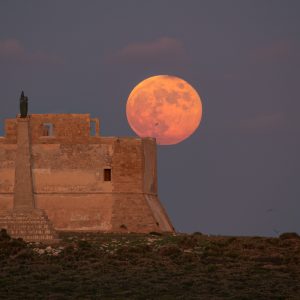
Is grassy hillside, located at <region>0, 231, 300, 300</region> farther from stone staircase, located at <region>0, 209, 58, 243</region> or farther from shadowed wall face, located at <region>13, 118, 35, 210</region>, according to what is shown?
shadowed wall face, located at <region>13, 118, 35, 210</region>

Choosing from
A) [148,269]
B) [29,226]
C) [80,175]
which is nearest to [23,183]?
[29,226]

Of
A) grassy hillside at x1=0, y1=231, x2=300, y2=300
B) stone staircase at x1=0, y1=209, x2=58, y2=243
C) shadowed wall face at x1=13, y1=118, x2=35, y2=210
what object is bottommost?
grassy hillside at x1=0, y1=231, x2=300, y2=300

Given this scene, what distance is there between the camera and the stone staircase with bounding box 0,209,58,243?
4028cm

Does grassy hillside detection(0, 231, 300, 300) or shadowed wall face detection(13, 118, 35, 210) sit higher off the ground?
shadowed wall face detection(13, 118, 35, 210)

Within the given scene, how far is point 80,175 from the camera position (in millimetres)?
51688

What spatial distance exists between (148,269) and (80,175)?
20.3 m

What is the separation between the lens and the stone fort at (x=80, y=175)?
51312 millimetres

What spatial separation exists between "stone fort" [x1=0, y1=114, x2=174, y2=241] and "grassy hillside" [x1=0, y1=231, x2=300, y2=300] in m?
8.20

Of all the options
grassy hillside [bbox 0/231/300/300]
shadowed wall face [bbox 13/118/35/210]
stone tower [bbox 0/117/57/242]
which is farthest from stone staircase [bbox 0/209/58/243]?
grassy hillside [bbox 0/231/300/300]

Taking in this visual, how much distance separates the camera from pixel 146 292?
2688cm

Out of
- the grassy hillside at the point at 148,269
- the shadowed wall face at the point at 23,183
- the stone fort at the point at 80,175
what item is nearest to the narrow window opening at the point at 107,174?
the stone fort at the point at 80,175

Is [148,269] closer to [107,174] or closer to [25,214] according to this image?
[25,214]

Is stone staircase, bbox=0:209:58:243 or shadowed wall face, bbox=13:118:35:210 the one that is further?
stone staircase, bbox=0:209:58:243

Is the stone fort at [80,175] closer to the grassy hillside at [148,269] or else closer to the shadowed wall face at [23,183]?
the grassy hillside at [148,269]
